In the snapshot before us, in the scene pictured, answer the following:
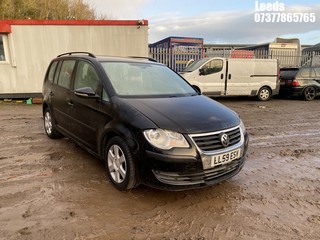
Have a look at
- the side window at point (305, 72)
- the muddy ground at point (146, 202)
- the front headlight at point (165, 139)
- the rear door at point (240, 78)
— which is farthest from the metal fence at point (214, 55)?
the front headlight at point (165, 139)

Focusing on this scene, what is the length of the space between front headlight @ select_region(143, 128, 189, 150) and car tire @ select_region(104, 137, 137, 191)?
1.11 ft

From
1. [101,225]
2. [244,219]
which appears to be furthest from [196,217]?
[101,225]

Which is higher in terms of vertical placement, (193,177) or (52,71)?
(52,71)

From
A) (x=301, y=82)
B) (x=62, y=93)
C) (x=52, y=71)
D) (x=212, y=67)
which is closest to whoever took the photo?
(x=62, y=93)

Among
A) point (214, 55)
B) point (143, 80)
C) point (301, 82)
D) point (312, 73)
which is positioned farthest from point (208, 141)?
point (214, 55)

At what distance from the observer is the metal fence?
14.5 meters

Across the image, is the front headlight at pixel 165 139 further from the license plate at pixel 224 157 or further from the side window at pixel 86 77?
the side window at pixel 86 77

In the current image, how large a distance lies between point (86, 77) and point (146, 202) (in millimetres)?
2114

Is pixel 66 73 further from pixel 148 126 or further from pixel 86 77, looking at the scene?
pixel 148 126

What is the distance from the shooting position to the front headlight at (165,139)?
2942 mm

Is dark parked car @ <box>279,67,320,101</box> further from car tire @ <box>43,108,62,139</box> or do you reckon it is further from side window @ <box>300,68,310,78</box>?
car tire @ <box>43,108,62,139</box>

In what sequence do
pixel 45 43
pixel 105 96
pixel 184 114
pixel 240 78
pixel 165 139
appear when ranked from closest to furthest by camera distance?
pixel 165 139, pixel 184 114, pixel 105 96, pixel 45 43, pixel 240 78

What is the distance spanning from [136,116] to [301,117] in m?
7.30

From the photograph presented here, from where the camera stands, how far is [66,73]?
15.7 feet
